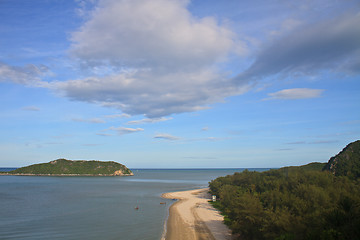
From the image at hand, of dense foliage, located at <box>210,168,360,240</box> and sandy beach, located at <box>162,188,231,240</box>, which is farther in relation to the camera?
sandy beach, located at <box>162,188,231,240</box>

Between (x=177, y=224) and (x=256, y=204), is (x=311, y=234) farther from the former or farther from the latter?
(x=177, y=224)

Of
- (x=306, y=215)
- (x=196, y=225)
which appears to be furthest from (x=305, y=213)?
(x=196, y=225)

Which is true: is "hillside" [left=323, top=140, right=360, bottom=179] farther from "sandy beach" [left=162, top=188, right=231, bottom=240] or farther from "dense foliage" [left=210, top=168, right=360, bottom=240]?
"sandy beach" [left=162, top=188, right=231, bottom=240]

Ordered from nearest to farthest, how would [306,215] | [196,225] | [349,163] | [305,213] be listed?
[306,215], [305,213], [196,225], [349,163]

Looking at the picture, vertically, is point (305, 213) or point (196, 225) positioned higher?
point (305, 213)

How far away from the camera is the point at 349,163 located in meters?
48.0

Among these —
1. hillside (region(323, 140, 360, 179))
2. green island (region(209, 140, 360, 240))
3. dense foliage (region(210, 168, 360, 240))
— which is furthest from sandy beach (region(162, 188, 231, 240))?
hillside (region(323, 140, 360, 179))

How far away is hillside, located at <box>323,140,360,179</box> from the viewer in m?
44.3

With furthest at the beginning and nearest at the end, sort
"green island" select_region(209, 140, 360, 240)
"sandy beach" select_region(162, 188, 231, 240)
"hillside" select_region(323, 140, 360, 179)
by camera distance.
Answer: "hillside" select_region(323, 140, 360, 179) → "sandy beach" select_region(162, 188, 231, 240) → "green island" select_region(209, 140, 360, 240)

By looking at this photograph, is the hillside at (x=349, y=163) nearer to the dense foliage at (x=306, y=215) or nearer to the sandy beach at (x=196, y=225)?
the dense foliage at (x=306, y=215)

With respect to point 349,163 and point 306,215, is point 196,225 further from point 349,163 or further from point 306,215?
point 349,163

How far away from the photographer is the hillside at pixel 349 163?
145ft

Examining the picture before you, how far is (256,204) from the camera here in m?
30.0

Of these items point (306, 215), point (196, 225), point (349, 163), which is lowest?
point (196, 225)
